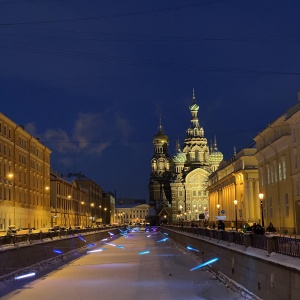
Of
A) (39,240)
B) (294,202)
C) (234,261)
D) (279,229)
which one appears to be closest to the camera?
(234,261)

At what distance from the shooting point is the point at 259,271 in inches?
834

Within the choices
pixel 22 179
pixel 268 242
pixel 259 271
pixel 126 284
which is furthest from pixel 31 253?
pixel 22 179

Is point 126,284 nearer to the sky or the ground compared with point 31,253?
nearer to the ground

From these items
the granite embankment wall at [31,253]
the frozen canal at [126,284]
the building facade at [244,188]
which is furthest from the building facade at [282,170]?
the granite embankment wall at [31,253]

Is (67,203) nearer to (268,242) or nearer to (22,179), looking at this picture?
(22,179)

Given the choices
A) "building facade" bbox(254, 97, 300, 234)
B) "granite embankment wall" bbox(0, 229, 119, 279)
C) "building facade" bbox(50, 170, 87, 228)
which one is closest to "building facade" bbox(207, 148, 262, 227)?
"building facade" bbox(254, 97, 300, 234)

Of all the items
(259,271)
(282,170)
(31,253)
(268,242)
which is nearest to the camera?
(268,242)

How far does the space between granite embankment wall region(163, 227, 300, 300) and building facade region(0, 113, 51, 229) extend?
36001 millimetres

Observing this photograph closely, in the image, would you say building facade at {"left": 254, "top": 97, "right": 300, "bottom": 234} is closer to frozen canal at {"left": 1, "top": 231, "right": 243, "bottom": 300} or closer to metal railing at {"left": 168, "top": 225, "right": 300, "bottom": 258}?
Answer: frozen canal at {"left": 1, "top": 231, "right": 243, "bottom": 300}

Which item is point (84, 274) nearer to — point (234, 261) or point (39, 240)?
point (39, 240)

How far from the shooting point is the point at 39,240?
1740 inches

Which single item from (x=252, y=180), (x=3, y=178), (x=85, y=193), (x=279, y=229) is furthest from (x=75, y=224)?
(x=279, y=229)

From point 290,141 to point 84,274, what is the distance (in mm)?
28494

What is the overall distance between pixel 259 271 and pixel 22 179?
2576 inches
